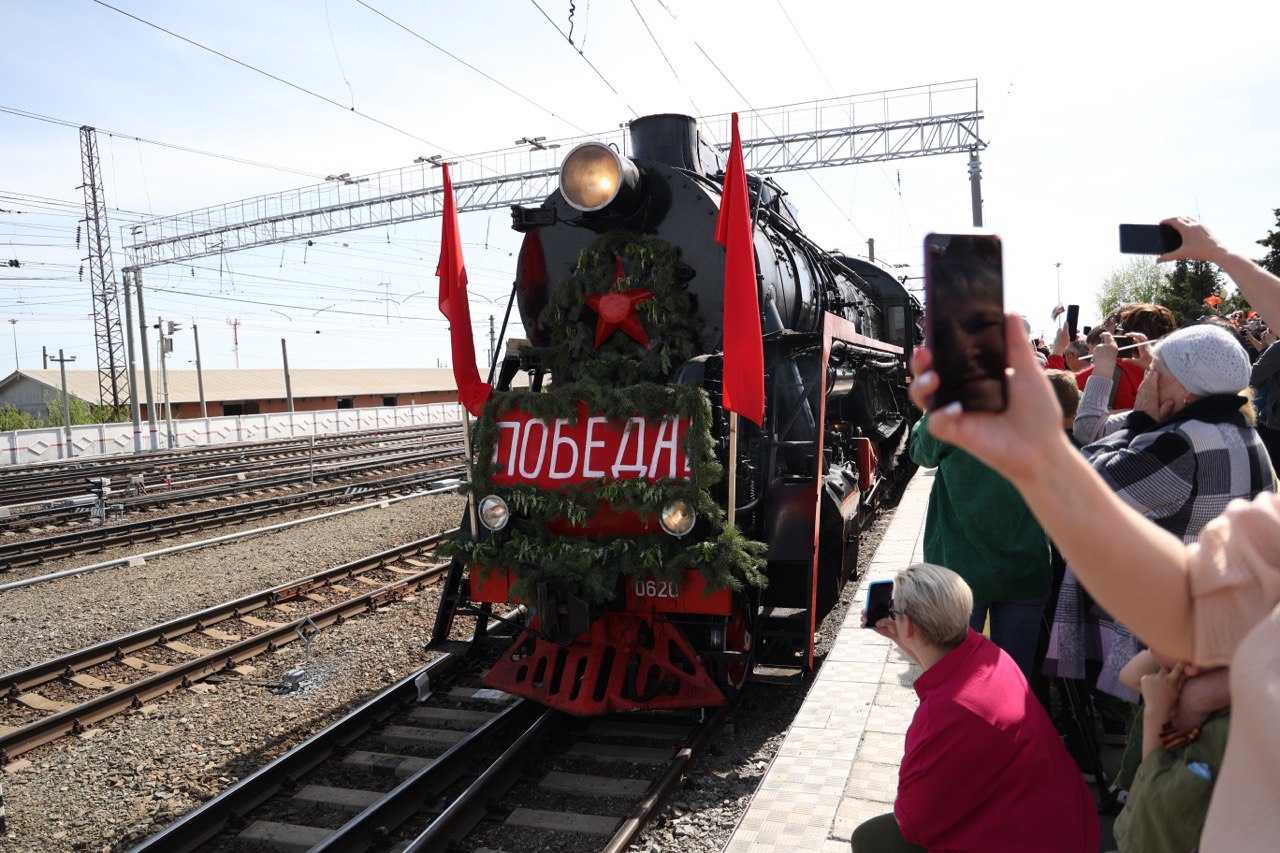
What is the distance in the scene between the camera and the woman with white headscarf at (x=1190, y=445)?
2.47 meters

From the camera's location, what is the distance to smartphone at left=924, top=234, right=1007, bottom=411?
112 cm

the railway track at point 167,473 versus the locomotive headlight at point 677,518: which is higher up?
the locomotive headlight at point 677,518

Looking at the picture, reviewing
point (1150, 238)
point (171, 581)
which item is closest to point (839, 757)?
point (1150, 238)

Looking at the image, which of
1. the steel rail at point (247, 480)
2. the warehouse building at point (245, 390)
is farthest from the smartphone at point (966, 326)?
the warehouse building at point (245, 390)

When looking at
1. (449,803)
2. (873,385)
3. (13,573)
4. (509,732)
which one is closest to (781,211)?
(873,385)

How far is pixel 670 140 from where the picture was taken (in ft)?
→ 21.1

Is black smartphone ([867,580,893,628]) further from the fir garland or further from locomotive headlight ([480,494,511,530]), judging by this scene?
the fir garland

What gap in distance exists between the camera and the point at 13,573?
10.7m

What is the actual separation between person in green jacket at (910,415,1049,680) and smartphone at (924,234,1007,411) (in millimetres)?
2650

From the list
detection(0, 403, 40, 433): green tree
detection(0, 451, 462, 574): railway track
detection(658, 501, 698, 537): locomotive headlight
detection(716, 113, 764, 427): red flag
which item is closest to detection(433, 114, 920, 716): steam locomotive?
detection(658, 501, 698, 537): locomotive headlight

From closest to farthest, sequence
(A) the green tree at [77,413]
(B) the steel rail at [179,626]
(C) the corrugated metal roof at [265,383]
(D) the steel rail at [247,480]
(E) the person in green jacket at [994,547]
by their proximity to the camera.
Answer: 1. (E) the person in green jacket at [994,547]
2. (B) the steel rail at [179,626]
3. (D) the steel rail at [247,480]
4. (A) the green tree at [77,413]
5. (C) the corrugated metal roof at [265,383]

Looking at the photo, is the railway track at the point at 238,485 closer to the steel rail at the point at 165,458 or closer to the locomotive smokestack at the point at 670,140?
the steel rail at the point at 165,458

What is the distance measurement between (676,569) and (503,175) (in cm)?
2100

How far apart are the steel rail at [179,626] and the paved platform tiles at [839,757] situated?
2.78 metres
